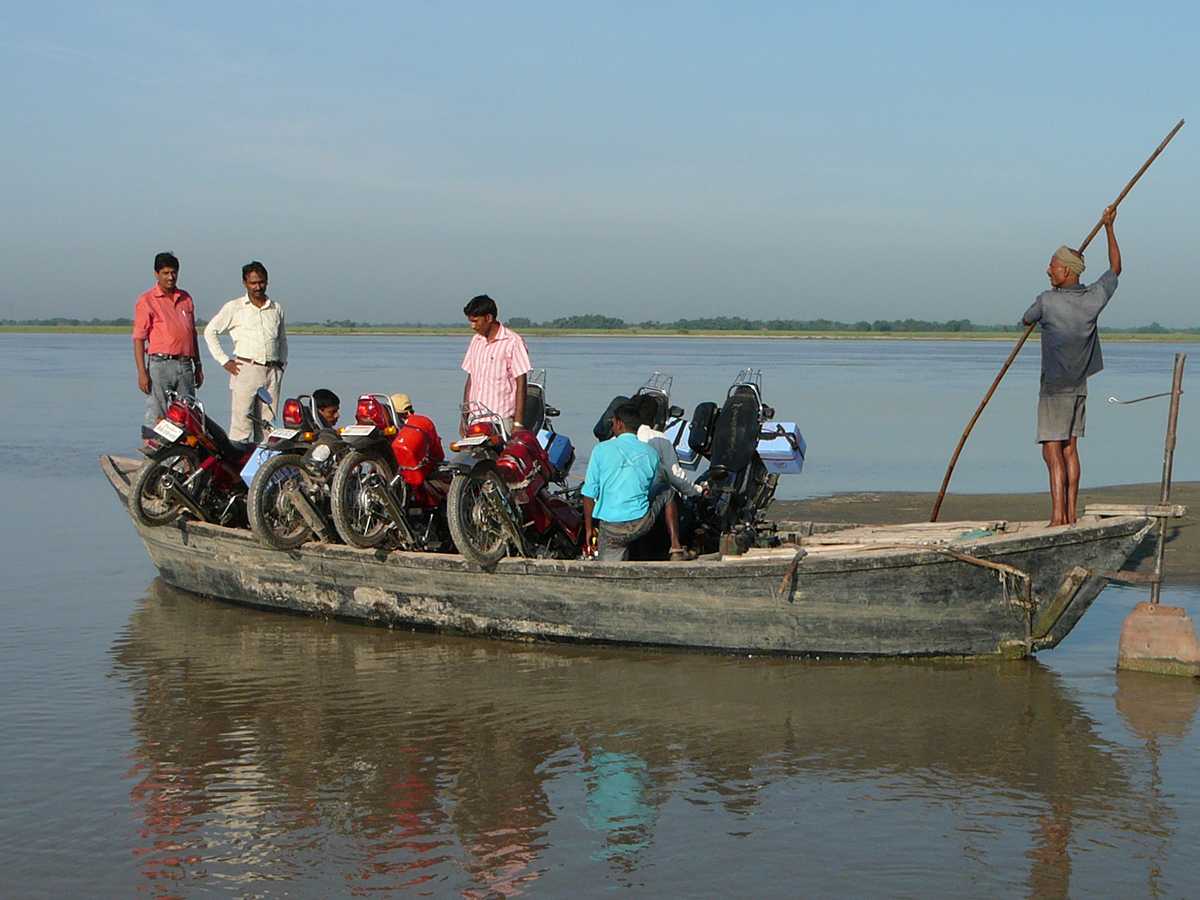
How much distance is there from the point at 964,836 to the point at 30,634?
20.5 ft

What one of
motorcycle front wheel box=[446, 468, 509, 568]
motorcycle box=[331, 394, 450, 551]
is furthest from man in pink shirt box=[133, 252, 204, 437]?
motorcycle front wheel box=[446, 468, 509, 568]

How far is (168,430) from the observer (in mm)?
9367

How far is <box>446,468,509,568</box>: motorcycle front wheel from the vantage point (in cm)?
821

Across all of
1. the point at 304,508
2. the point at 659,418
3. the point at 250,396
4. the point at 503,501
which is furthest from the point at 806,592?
the point at 250,396

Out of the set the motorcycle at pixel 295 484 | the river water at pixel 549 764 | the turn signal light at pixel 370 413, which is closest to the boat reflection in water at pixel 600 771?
the river water at pixel 549 764

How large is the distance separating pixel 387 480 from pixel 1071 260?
4.47 metres

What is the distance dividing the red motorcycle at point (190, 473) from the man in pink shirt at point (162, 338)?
32 centimetres

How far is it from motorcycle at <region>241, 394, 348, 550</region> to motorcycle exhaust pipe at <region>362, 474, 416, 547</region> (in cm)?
37

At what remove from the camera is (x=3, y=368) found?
47.7m

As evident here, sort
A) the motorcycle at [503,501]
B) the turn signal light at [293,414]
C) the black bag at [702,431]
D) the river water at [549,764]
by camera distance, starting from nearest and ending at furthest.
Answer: the river water at [549,764]
the motorcycle at [503,501]
the turn signal light at [293,414]
the black bag at [702,431]

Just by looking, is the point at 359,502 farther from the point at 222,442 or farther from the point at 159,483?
the point at 159,483

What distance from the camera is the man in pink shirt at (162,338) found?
10406 millimetres

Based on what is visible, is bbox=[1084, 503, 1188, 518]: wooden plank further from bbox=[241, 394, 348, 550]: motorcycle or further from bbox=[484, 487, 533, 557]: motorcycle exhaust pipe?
bbox=[241, 394, 348, 550]: motorcycle

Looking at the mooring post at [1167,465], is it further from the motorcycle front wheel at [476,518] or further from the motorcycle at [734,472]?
the motorcycle front wheel at [476,518]
